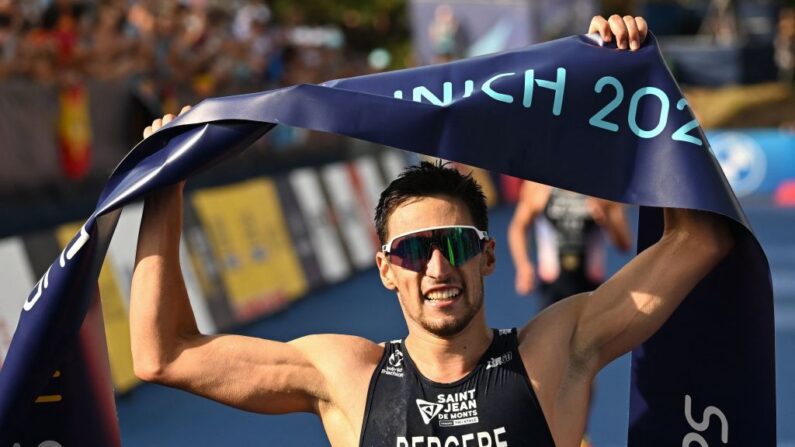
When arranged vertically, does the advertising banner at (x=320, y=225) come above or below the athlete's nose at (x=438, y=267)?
above

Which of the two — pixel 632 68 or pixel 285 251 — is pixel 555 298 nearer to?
pixel 632 68

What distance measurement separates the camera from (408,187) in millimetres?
3924

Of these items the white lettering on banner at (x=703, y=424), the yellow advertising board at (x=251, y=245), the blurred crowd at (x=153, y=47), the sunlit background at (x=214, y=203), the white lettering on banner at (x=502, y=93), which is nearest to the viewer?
the white lettering on banner at (x=502, y=93)

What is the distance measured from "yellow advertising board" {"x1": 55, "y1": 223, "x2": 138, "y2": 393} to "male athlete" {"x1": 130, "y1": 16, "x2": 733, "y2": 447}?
577cm

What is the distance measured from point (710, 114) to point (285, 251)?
835 inches

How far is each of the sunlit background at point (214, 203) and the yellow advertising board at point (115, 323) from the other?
16 mm

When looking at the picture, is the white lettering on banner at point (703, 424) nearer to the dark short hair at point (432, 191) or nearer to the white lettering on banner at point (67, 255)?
the dark short hair at point (432, 191)

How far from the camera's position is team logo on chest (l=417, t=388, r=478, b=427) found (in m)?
3.79

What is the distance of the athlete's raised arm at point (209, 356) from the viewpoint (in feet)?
12.9

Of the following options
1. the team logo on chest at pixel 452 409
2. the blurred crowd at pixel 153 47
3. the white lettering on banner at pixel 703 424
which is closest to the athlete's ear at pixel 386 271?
the team logo on chest at pixel 452 409

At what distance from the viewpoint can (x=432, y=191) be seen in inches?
154

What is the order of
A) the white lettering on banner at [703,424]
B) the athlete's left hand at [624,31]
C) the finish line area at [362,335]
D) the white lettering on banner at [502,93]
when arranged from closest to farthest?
the white lettering on banner at [502,93] < the athlete's left hand at [624,31] < the white lettering on banner at [703,424] < the finish line area at [362,335]

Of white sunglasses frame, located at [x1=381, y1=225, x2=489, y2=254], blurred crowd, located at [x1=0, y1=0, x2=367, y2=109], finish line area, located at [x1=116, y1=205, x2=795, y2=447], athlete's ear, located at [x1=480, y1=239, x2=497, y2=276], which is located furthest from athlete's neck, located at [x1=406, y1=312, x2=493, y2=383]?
blurred crowd, located at [x1=0, y1=0, x2=367, y2=109]

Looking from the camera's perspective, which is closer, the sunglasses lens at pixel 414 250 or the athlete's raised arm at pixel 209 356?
the sunglasses lens at pixel 414 250
